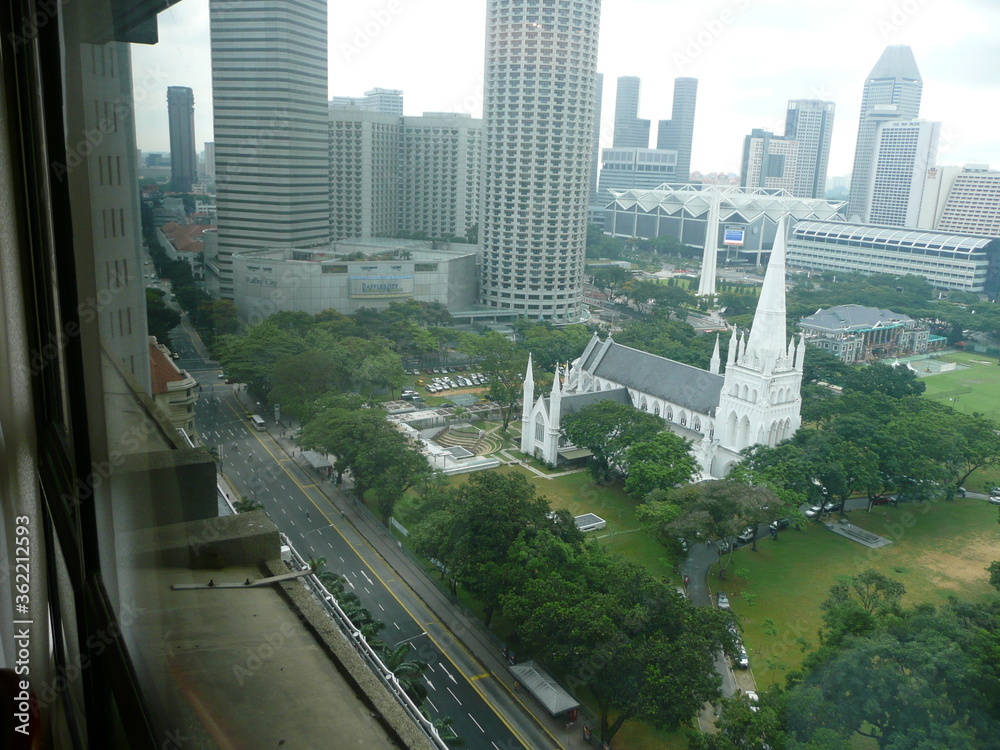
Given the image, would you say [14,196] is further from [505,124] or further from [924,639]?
[505,124]

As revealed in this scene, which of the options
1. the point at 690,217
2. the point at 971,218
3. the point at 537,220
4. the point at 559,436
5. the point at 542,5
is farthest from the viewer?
the point at 690,217

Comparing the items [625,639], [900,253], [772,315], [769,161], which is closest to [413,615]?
[625,639]

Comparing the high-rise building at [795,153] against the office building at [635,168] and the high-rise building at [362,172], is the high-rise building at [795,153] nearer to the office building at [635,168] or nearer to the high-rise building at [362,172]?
the office building at [635,168]

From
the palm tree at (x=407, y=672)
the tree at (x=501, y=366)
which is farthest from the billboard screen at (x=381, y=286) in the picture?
the palm tree at (x=407, y=672)

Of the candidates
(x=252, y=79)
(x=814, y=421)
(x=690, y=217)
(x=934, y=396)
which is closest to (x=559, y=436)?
(x=814, y=421)

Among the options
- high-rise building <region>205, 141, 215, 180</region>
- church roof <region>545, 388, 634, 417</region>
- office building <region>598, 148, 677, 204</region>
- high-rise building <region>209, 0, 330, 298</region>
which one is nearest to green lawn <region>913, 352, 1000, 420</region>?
church roof <region>545, 388, 634, 417</region>

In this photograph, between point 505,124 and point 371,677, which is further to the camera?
point 505,124

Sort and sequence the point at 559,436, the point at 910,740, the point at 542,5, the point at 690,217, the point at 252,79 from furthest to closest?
the point at 690,217
the point at 542,5
the point at 252,79
the point at 559,436
the point at 910,740

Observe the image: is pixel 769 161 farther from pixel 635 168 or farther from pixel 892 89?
pixel 635 168
